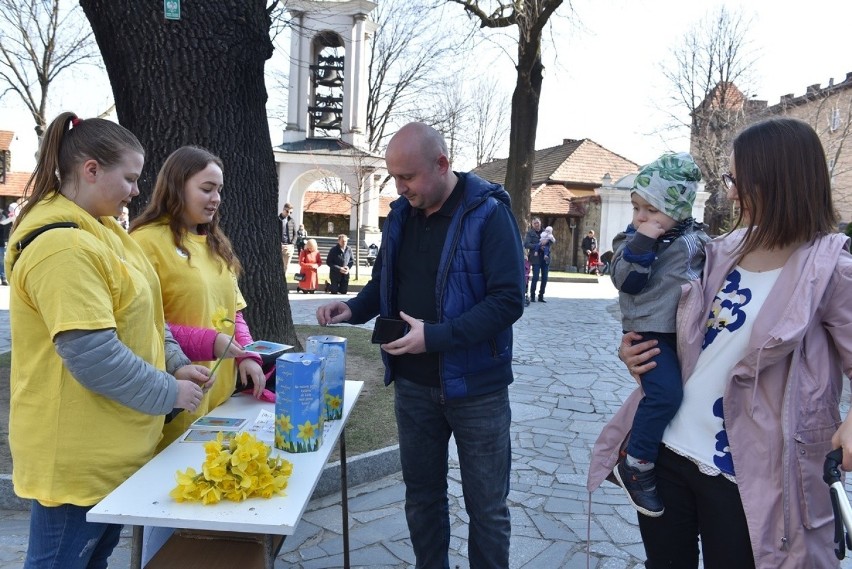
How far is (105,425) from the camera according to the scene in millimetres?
1986

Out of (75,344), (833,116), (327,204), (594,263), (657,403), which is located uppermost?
(833,116)

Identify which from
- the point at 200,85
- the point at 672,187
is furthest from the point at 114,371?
the point at 200,85

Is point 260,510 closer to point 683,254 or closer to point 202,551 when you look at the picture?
point 202,551

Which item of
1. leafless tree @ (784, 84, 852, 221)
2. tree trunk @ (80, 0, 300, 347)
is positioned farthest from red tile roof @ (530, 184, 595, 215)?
tree trunk @ (80, 0, 300, 347)

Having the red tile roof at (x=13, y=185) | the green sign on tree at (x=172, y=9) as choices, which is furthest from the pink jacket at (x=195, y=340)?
the red tile roof at (x=13, y=185)

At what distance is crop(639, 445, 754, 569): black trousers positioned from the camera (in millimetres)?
1867

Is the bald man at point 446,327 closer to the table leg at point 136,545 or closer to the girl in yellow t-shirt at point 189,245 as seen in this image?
the girl in yellow t-shirt at point 189,245

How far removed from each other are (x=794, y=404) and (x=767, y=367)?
12cm

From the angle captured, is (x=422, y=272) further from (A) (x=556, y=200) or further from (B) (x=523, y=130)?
(A) (x=556, y=200)

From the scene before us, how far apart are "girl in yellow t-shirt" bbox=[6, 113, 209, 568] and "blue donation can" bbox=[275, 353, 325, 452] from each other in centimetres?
33

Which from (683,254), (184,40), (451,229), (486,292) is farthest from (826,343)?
(184,40)

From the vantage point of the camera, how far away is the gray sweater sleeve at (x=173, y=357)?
2498 mm

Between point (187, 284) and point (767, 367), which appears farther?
point (187, 284)

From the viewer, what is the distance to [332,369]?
2535 mm
